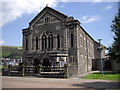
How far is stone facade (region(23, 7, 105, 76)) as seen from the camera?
25.9 m

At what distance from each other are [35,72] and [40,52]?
20.1 ft

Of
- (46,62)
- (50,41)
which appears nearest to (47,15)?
(50,41)

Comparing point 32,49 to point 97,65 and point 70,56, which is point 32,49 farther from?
point 97,65

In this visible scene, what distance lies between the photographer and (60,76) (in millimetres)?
20438

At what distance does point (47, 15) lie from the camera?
3000 cm

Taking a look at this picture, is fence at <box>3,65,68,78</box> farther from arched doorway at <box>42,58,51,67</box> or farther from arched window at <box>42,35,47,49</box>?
arched window at <box>42,35,47,49</box>

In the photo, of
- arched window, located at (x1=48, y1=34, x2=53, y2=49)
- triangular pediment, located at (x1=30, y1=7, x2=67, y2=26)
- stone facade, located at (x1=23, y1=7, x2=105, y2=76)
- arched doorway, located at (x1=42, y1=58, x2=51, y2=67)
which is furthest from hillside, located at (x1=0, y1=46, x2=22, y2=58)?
arched doorway, located at (x1=42, y1=58, x2=51, y2=67)

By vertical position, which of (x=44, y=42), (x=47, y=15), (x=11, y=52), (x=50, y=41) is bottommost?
(x=11, y=52)

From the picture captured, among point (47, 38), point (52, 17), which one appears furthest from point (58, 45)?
point (52, 17)

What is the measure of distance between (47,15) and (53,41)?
6.09 meters

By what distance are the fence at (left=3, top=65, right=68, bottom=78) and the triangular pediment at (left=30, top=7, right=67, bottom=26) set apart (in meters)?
10.9

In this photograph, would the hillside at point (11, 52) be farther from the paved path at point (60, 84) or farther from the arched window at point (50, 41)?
the paved path at point (60, 84)

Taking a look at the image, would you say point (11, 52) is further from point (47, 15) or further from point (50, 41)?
point (50, 41)

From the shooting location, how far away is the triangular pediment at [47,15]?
93.0 feet
